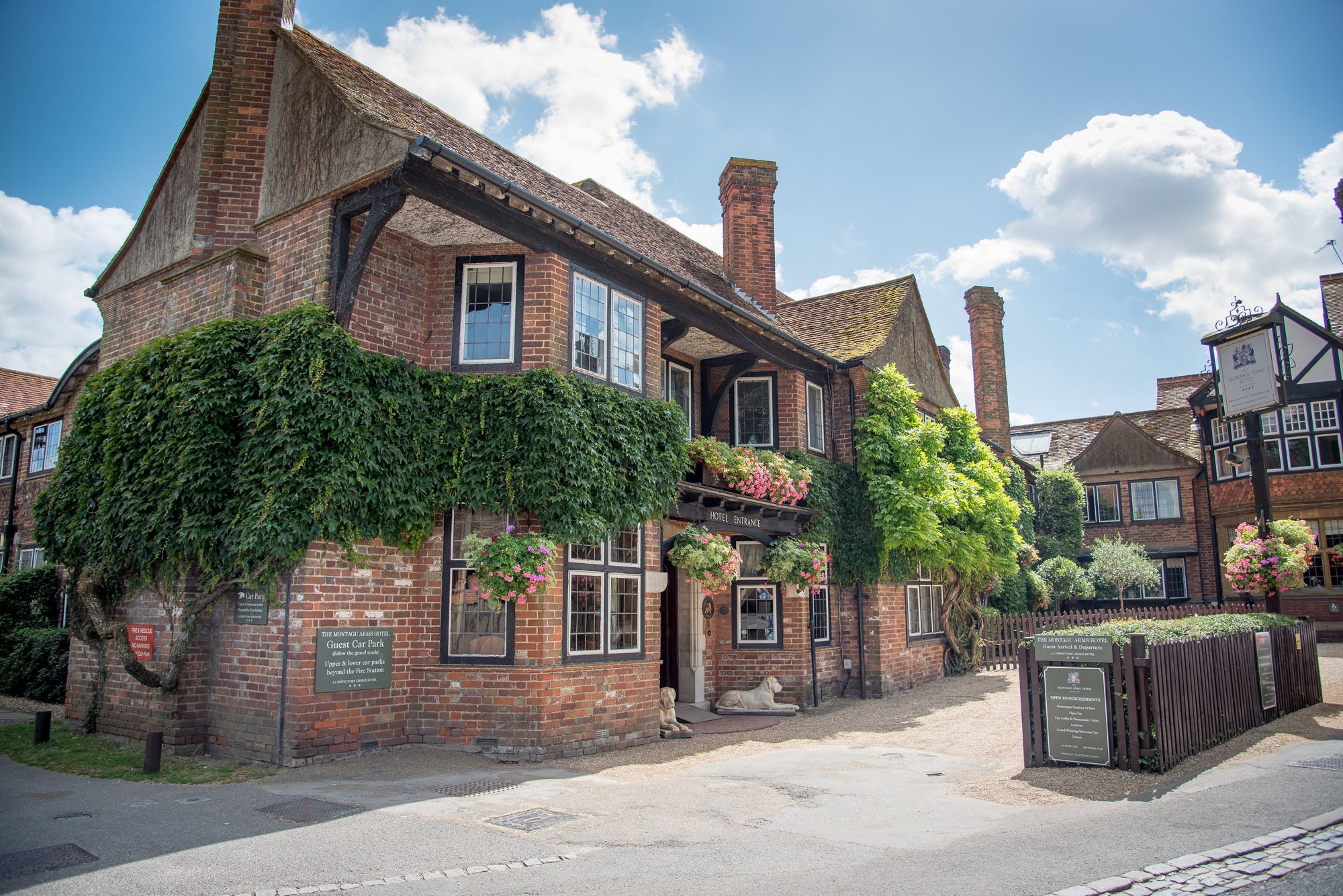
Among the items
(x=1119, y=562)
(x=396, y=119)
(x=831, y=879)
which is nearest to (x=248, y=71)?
(x=396, y=119)

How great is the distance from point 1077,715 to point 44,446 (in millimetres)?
25129

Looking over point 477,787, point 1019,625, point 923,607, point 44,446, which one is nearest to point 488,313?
point 477,787

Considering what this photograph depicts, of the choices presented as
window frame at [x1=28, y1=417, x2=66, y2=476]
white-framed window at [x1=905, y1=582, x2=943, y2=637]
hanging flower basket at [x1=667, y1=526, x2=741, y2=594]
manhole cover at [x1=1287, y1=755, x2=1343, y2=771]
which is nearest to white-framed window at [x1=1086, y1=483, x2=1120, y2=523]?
white-framed window at [x1=905, y1=582, x2=943, y2=637]

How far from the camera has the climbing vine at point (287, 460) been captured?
934cm

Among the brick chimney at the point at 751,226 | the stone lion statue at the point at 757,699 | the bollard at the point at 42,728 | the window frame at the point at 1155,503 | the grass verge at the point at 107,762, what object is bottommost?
the stone lion statue at the point at 757,699

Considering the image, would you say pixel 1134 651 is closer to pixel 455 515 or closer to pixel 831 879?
pixel 831 879

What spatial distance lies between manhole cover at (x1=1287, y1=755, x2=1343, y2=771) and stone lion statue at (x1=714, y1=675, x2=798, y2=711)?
286 inches

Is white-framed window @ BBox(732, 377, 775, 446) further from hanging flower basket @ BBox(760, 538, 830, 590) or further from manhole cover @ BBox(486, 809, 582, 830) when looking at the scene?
manhole cover @ BBox(486, 809, 582, 830)

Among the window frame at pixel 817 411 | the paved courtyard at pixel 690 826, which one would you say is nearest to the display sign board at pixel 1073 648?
the paved courtyard at pixel 690 826

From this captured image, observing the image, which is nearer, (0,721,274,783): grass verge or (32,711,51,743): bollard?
(0,721,274,783): grass verge

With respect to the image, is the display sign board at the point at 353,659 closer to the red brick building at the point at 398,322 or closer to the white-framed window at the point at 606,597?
the red brick building at the point at 398,322

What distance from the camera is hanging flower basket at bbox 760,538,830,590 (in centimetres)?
1497

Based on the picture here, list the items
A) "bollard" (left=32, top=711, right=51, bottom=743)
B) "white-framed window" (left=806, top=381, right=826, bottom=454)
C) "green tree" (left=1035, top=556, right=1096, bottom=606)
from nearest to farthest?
"bollard" (left=32, top=711, right=51, bottom=743) → "white-framed window" (left=806, top=381, right=826, bottom=454) → "green tree" (left=1035, top=556, right=1096, bottom=606)

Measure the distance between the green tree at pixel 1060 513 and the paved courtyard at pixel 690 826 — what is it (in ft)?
74.1
